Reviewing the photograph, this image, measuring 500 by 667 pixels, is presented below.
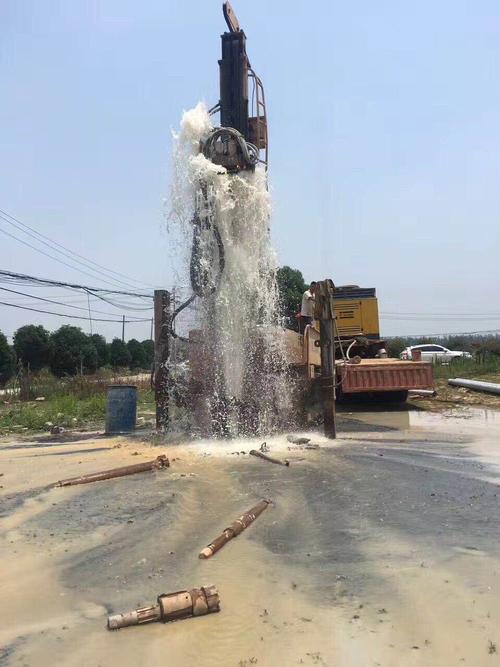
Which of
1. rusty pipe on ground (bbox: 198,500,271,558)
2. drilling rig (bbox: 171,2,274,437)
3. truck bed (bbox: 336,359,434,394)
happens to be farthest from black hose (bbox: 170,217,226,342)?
rusty pipe on ground (bbox: 198,500,271,558)

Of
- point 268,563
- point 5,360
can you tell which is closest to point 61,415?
point 268,563

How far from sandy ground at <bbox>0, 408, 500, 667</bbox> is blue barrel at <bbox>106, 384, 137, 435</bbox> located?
404cm

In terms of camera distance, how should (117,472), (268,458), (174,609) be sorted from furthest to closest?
(268,458), (117,472), (174,609)

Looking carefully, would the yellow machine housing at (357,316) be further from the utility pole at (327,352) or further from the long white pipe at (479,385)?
the utility pole at (327,352)

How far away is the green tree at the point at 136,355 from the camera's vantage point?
220ft

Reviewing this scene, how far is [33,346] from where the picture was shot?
4984cm

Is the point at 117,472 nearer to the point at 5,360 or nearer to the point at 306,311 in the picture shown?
the point at 306,311

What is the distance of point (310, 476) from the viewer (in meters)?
7.04

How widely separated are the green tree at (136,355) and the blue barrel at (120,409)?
180 ft

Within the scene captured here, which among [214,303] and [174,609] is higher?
[214,303]

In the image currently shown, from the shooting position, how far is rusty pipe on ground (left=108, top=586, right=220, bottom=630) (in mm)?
3506

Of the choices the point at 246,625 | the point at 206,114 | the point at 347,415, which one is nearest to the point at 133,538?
the point at 246,625

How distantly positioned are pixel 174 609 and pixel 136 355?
215ft

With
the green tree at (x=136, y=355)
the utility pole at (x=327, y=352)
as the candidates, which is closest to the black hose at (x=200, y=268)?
the utility pole at (x=327, y=352)
